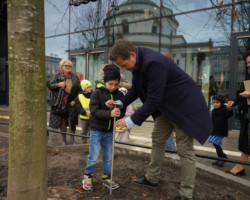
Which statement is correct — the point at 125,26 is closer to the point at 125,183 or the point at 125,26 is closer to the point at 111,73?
the point at 111,73

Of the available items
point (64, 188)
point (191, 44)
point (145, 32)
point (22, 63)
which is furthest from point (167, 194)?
point (145, 32)

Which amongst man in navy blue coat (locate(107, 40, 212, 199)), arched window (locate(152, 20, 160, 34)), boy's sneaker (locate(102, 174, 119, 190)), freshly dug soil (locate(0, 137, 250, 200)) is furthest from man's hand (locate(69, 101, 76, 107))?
arched window (locate(152, 20, 160, 34))

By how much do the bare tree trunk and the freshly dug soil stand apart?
70 centimetres

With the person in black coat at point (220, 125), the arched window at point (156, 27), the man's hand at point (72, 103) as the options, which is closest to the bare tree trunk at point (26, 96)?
the man's hand at point (72, 103)

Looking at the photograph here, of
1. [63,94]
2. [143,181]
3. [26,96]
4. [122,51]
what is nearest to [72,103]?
[63,94]

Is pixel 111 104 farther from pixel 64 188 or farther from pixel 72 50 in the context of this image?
pixel 72 50

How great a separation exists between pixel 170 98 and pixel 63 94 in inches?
103

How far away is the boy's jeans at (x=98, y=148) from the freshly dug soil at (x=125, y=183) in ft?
0.83

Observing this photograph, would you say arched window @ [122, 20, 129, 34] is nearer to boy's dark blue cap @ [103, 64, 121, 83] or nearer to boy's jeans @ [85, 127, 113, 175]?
boy's dark blue cap @ [103, 64, 121, 83]

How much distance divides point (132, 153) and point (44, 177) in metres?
1.93

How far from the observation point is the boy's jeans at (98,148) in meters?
2.53

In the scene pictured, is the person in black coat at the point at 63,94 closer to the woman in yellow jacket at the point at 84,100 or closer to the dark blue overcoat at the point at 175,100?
the woman in yellow jacket at the point at 84,100

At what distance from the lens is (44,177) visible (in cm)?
185

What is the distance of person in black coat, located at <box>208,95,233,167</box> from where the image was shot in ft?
12.1
